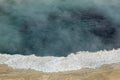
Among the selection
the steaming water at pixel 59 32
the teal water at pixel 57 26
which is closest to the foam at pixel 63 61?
the steaming water at pixel 59 32

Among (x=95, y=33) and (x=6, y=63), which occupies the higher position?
(x=95, y=33)

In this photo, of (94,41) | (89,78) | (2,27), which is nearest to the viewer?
(89,78)

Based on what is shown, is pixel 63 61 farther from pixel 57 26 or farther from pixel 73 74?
pixel 57 26

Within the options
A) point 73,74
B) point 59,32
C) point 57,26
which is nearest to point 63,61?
point 73,74

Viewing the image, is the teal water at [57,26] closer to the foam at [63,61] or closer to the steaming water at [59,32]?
the steaming water at [59,32]

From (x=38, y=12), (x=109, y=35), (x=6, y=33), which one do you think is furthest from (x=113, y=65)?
(x=38, y=12)

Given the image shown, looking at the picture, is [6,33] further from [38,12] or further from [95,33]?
[95,33]
